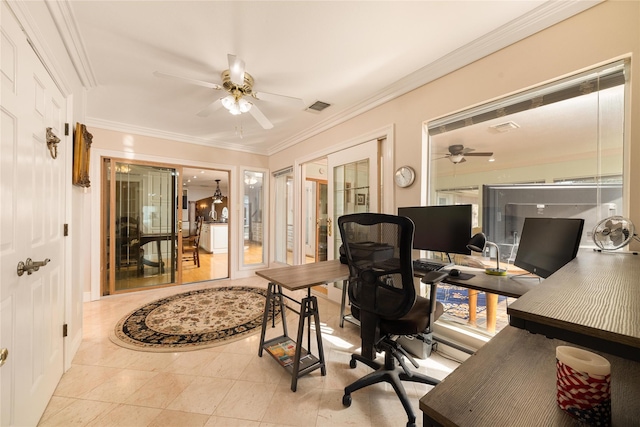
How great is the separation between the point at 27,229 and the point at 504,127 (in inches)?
130

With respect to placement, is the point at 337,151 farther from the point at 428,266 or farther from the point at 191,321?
the point at 191,321

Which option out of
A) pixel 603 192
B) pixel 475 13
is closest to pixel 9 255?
pixel 475 13

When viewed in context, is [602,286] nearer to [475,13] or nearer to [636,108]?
[636,108]

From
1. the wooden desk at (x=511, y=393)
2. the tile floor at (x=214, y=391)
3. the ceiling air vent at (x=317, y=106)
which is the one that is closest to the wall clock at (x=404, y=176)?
the ceiling air vent at (x=317, y=106)

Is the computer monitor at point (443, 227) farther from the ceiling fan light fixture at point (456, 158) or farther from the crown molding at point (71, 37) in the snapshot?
the crown molding at point (71, 37)

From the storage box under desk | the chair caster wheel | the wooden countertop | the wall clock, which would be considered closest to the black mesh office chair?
the chair caster wheel

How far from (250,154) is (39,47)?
141 inches

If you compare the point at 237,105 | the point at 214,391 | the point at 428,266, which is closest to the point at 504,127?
the point at 428,266

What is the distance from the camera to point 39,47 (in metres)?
1.46

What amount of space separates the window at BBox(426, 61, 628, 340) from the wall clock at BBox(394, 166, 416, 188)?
0.20m

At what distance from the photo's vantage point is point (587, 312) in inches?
19.9

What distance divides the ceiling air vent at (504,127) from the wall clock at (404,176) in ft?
2.40

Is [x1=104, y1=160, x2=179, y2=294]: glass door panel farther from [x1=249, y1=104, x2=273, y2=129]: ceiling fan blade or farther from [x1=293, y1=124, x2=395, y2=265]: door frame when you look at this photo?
[x1=249, y1=104, x2=273, y2=129]: ceiling fan blade

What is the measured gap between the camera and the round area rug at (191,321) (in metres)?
2.45
